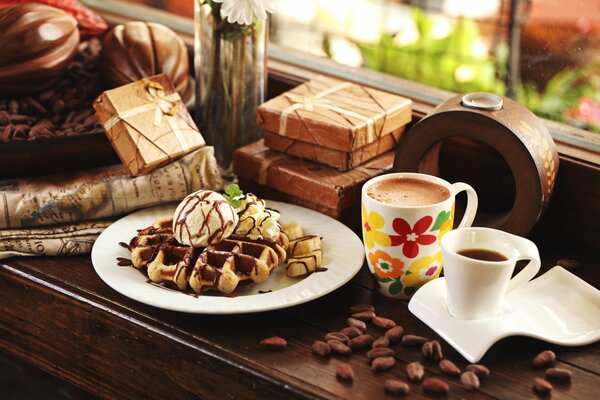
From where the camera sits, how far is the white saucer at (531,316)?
114 centimetres

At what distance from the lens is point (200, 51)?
1.60 m

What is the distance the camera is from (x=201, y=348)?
3.77ft

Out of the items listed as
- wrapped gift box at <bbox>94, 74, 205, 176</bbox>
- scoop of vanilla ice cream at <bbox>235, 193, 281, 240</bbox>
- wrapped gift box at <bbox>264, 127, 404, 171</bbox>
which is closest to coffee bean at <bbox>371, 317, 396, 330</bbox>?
scoop of vanilla ice cream at <bbox>235, 193, 281, 240</bbox>

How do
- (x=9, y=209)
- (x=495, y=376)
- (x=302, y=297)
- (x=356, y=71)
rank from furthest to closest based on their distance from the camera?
1. (x=356, y=71)
2. (x=9, y=209)
3. (x=302, y=297)
4. (x=495, y=376)

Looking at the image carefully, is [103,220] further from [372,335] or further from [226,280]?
[372,335]

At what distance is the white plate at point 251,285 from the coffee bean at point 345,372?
137 mm

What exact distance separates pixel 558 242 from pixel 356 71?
597 mm

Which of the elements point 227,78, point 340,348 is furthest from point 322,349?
point 227,78

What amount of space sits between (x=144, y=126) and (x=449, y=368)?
2.22 ft

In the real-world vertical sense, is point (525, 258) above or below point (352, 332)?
above

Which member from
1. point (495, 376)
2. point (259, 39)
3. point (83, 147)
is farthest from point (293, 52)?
point (495, 376)

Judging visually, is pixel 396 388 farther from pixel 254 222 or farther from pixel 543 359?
pixel 254 222

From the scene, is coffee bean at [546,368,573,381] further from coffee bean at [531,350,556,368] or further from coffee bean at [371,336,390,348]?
coffee bean at [371,336,390,348]

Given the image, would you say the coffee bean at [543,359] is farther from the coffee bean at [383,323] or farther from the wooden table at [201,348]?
the coffee bean at [383,323]
